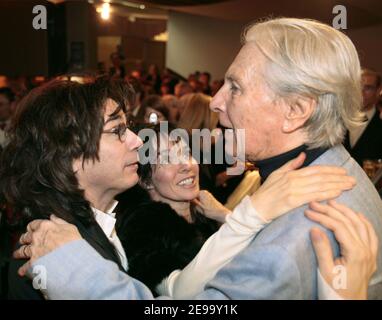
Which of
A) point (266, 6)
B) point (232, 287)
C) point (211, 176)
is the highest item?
point (266, 6)

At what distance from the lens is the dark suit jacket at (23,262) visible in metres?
1.27

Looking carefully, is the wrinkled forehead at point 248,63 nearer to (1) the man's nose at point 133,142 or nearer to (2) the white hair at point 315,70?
(2) the white hair at point 315,70

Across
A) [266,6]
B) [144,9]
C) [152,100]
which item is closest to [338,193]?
[152,100]

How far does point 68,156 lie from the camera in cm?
144

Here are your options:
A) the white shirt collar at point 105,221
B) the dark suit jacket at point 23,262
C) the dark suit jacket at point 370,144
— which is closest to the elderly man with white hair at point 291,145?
the dark suit jacket at point 23,262

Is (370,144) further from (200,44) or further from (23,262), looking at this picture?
(200,44)

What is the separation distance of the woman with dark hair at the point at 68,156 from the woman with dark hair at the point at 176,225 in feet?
0.56

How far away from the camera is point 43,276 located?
111cm

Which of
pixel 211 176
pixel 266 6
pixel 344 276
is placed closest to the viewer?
pixel 344 276

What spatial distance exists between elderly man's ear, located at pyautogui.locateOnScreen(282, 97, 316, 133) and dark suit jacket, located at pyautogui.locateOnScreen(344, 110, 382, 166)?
2.73 m

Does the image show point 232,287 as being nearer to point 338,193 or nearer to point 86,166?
point 338,193

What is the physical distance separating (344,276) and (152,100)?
3163 mm

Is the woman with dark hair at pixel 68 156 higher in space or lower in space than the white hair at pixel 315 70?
lower

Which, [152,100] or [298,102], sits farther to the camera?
[152,100]
